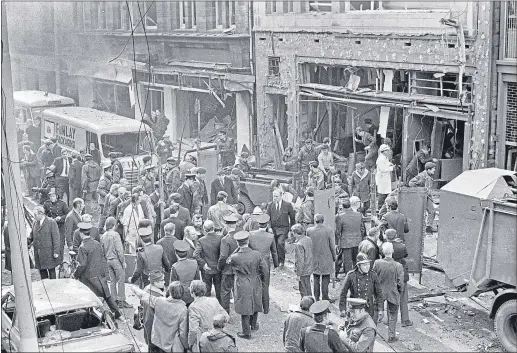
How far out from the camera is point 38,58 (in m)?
36.6

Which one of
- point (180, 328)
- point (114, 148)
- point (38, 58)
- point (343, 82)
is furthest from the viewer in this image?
point (38, 58)

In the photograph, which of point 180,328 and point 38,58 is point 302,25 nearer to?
point 180,328

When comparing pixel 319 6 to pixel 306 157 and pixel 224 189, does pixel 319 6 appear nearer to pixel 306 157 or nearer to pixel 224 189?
pixel 306 157

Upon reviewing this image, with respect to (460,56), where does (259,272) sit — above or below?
below

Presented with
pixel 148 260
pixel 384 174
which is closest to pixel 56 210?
pixel 148 260

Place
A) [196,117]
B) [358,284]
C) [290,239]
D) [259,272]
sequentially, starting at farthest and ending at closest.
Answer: [196,117]
[290,239]
[259,272]
[358,284]

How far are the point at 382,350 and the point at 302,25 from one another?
14.0 meters

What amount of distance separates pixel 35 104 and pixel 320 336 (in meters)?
20.2

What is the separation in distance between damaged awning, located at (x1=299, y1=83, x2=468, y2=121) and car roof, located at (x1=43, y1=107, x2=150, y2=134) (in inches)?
211

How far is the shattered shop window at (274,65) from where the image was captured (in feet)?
81.4

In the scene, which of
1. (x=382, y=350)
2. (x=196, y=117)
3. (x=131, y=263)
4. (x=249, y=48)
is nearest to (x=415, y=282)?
(x=382, y=350)

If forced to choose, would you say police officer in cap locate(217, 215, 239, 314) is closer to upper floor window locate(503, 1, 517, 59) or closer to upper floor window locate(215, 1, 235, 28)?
upper floor window locate(503, 1, 517, 59)

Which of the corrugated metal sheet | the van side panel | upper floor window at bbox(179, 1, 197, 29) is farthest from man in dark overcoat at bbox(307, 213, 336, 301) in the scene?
upper floor window at bbox(179, 1, 197, 29)

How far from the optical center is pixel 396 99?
20609 mm
